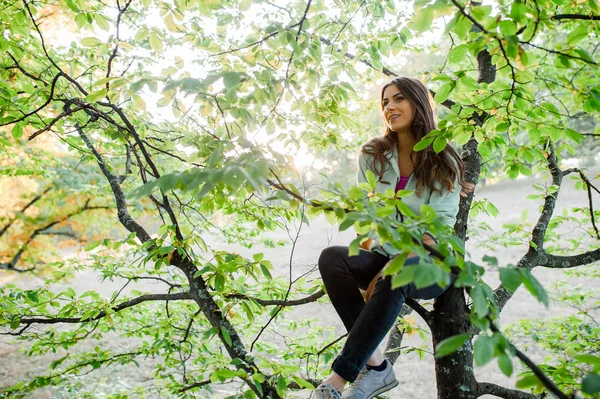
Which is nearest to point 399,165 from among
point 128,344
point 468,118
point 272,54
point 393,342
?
point 468,118

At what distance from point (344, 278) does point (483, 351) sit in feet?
2.86

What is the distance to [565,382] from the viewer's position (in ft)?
5.00

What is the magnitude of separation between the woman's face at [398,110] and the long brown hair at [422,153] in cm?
2

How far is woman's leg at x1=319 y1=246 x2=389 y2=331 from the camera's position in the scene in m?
1.48

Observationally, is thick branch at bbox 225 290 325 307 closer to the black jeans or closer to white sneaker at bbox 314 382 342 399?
the black jeans

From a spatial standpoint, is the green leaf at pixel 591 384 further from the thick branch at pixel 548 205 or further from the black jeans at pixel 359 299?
the thick branch at pixel 548 205

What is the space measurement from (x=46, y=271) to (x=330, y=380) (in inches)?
283

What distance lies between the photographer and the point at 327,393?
49.8 inches

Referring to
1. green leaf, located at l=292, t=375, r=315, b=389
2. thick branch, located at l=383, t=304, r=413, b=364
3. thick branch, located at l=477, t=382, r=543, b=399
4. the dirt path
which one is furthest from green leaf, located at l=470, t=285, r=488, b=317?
the dirt path

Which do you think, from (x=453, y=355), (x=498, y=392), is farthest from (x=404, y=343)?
(x=453, y=355)

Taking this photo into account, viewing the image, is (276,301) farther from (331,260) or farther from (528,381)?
(528,381)

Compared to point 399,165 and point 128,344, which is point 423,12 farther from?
point 128,344

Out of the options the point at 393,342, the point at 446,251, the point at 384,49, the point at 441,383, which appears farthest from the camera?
the point at 393,342

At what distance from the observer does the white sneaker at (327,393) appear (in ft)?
4.15
